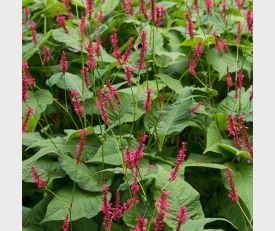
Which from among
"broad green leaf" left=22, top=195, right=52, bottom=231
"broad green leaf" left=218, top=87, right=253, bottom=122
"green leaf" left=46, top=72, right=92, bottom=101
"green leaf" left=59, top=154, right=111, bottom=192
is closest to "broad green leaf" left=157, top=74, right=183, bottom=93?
"broad green leaf" left=218, top=87, right=253, bottom=122

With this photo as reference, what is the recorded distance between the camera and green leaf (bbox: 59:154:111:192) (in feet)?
5.80

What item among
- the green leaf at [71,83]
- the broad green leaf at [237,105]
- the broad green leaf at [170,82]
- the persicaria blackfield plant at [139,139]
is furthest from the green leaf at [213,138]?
the green leaf at [71,83]

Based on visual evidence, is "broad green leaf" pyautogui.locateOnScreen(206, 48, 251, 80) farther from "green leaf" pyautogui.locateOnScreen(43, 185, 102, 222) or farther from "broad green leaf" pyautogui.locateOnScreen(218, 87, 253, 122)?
"green leaf" pyautogui.locateOnScreen(43, 185, 102, 222)

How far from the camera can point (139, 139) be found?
1447mm

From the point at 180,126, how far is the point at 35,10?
1558mm

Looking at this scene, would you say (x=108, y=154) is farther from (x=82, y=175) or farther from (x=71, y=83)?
(x=71, y=83)

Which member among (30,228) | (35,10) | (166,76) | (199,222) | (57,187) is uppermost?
(35,10)

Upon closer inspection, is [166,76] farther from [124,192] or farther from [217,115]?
[124,192]

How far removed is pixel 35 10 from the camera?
3080 millimetres

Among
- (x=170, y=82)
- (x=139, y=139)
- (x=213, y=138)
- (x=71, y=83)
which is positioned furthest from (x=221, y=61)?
(x=139, y=139)

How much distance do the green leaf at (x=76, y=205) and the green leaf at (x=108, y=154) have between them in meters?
0.12

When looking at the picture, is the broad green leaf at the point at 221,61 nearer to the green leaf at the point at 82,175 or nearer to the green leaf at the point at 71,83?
the green leaf at the point at 71,83

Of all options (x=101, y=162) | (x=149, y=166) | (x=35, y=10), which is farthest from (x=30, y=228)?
(x=35, y=10)

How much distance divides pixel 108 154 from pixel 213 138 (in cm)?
44
